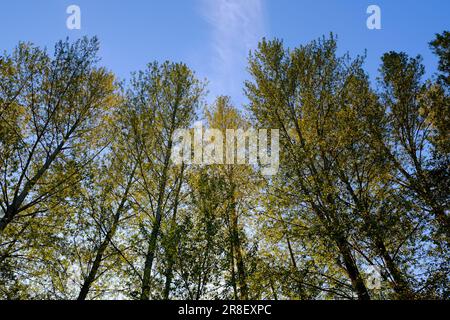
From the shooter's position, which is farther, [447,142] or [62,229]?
[62,229]

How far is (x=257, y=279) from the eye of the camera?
972 centimetres

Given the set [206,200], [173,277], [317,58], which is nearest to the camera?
[173,277]

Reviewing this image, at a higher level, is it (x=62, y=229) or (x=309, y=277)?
(x=62, y=229)

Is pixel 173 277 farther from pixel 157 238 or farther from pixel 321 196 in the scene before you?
pixel 321 196

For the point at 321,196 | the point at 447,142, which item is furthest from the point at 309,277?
the point at 447,142

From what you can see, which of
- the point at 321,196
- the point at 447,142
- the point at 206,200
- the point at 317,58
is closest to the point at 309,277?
the point at 321,196

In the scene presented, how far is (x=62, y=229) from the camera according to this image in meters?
11.4

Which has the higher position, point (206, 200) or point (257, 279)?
point (206, 200)

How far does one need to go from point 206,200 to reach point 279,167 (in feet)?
11.4

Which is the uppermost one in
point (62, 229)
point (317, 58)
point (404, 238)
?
point (317, 58)

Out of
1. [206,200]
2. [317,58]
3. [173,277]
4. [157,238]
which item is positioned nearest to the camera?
[173,277]

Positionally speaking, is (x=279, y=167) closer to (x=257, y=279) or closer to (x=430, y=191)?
(x=257, y=279)
